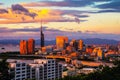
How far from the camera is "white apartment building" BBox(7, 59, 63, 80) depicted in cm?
2472

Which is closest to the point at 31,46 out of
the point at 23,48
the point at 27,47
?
the point at 27,47

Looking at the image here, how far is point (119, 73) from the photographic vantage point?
13336mm

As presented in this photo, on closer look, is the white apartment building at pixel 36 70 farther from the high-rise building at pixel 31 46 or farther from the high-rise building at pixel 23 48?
the high-rise building at pixel 31 46

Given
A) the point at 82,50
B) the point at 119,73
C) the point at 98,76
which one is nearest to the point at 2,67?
the point at 98,76

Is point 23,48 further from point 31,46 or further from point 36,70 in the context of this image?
point 36,70

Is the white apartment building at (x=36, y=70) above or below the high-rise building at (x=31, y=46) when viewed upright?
above

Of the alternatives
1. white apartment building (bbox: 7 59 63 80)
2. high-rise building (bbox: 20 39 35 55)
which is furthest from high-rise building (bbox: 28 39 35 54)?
white apartment building (bbox: 7 59 63 80)

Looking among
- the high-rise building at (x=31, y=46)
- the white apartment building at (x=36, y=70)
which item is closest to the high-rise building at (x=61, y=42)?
the high-rise building at (x=31, y=46)

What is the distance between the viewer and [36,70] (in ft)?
84.9

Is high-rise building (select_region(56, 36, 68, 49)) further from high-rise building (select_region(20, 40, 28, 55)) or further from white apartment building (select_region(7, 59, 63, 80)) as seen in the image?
white apartment building (select_region(7, 59, 63, 80))

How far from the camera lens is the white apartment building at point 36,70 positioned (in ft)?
81.1

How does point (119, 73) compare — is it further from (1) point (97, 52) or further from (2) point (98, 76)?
(1) point (97, 52)

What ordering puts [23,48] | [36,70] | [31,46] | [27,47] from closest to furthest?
1. [36,70]
2. [23,48]
3. [31,46]
4. [27,47]

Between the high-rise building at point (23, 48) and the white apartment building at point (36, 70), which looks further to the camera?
the high-rise building at point (23, 48)
